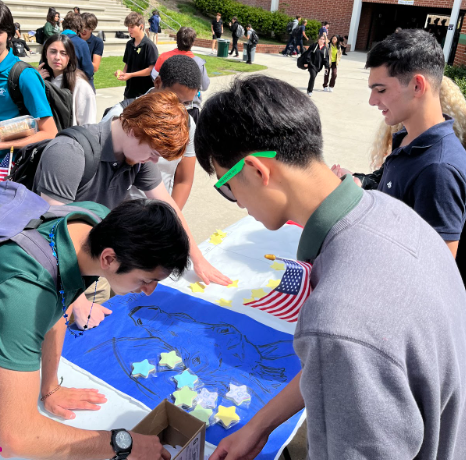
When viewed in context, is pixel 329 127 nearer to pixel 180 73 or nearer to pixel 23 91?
pixel 180 73

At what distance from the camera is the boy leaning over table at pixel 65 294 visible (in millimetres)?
1197

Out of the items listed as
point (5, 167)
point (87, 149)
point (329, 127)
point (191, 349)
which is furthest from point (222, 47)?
point (191, 349)

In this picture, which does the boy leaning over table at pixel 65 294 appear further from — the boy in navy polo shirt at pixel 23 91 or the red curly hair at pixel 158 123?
the boy in navy polo shirt at pixel 23 91

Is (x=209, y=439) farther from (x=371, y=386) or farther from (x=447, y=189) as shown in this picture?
(x=447, y=189)

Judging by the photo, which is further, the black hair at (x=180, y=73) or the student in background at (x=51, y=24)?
the student in background at (x=51, y=24)

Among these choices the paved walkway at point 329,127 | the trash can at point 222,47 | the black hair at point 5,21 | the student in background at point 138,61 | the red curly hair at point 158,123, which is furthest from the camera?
the trash can at point 222,47

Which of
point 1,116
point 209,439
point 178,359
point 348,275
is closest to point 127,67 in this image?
point 1,116

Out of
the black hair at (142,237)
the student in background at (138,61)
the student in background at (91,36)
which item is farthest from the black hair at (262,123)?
the student in background at (91,36)

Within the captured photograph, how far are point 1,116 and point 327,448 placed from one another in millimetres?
2749

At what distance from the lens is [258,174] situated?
96 centimetres

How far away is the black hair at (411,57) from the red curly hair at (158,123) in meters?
0.97

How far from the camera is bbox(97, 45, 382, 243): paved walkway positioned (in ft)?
15.3

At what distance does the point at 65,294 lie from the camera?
1386mm

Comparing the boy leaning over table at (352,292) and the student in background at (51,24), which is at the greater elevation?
the student in background at (51,24)
